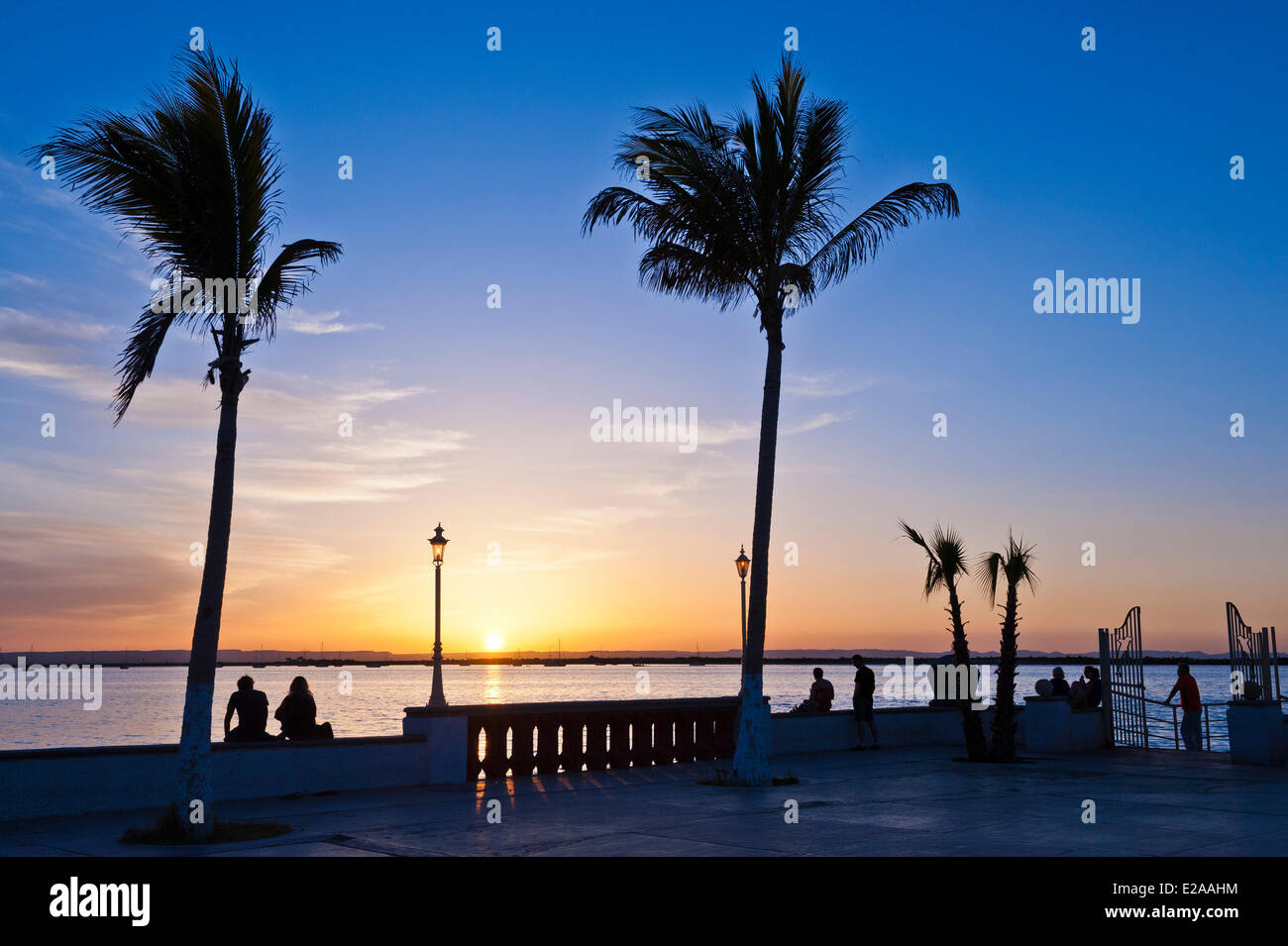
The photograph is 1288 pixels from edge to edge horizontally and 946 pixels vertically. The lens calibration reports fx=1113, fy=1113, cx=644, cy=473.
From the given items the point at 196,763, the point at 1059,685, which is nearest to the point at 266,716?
the point at 196,763

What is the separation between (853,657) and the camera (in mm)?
21359

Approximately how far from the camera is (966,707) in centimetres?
1988

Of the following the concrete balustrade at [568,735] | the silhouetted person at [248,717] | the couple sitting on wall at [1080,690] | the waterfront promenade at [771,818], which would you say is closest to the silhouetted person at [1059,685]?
the couple sitting on wall at [1080,690]

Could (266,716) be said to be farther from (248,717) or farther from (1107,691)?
(1107,691)

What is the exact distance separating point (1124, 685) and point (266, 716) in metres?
17.0

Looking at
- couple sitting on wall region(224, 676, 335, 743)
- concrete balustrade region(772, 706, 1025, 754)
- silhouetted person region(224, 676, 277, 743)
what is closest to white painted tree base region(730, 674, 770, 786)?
concrete balustrade region(772, 706, 1025, 754)

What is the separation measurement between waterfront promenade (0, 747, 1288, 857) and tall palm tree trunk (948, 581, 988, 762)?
209 cm

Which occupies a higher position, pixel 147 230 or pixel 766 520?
pixel 147 230

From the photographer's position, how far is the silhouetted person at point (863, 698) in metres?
21.4

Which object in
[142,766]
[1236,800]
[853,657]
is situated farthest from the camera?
[853,657]

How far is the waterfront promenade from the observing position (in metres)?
10.1
